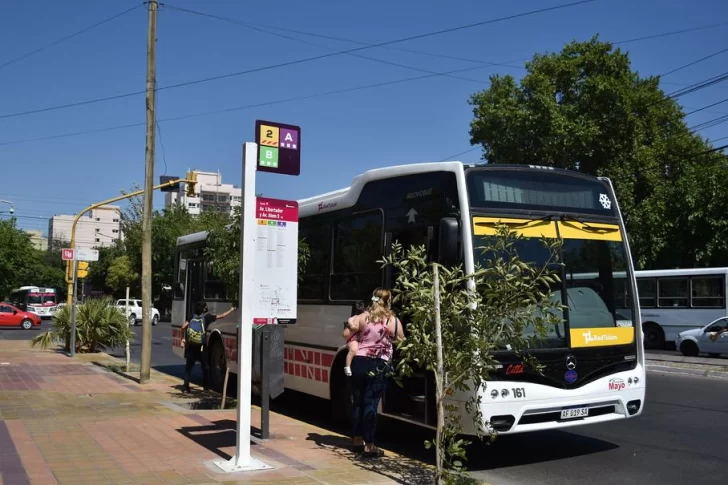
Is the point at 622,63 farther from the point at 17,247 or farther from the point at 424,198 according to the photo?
the point at 17,247

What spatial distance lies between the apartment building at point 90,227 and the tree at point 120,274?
69.3 metres

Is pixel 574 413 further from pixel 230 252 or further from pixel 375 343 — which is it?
pixel 230 252

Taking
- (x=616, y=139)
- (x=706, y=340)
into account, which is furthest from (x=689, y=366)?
(x=616, y=139)

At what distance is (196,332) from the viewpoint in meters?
13.0

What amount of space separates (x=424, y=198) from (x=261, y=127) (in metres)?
2.05

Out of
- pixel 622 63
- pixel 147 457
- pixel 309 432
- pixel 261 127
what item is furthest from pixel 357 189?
pixel 622 63

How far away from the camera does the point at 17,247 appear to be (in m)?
61.4

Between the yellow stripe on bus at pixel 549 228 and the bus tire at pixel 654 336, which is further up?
the yellow stripe on bus at pixel 549 228

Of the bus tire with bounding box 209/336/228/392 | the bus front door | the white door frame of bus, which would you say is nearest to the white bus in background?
the bus tire with bounding box 209/336/228/392

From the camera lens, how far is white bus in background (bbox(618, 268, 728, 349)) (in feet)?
84.1

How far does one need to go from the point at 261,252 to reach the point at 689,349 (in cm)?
2017

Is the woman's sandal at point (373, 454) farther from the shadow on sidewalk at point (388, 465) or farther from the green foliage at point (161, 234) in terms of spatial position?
the green foliage at point (161, 234)

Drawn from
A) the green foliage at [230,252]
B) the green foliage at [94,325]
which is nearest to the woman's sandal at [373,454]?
the green foliage at [230,252]

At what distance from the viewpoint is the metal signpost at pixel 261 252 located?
7426mm
